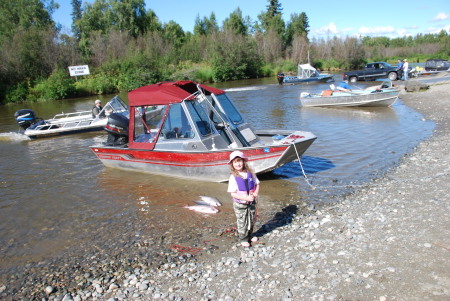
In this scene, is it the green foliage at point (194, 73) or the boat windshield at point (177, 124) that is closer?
the boat windshield at point (177, 124)

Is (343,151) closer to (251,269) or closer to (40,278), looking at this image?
(251,269)

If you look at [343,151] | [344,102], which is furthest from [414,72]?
[343,151]

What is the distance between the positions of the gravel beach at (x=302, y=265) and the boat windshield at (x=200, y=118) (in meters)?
3.25

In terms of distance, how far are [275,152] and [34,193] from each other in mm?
7343

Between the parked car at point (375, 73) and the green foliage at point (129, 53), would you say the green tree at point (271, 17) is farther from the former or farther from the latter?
the parked car at point (375, 73)

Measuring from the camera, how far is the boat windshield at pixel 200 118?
959 centimetres

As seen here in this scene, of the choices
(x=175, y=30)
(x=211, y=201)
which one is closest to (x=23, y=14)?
(x=175, y=30)

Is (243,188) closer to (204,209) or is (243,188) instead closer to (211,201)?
(204,209)

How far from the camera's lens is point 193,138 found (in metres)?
9.52

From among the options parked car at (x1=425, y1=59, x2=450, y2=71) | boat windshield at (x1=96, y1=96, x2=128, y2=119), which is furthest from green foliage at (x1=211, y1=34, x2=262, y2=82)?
boat windshield at (x1=96, y1=96, x2=128, y2=119)

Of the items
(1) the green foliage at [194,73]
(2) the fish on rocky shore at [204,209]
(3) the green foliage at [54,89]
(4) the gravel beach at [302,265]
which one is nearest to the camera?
(4) the gravel beach at [302,265]

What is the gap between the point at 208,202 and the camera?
8.55m

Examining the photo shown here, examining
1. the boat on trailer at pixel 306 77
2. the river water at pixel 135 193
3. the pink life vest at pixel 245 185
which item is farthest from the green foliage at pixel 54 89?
the pink life vest at pixel 245 185

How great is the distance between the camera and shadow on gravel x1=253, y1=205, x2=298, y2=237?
694 cm
